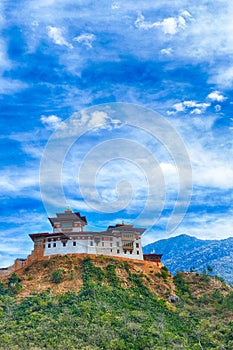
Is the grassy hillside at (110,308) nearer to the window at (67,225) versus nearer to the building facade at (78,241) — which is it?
the building facade at (78,241)

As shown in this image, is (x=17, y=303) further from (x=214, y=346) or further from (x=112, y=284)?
(x=214, y=346)

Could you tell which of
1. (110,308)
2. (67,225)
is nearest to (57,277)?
(110,308)

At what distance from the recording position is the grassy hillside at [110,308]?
48.8 m

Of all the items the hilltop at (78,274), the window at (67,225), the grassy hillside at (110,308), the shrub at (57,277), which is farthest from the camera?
the window at (67,225)

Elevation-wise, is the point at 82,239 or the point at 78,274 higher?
the point at 82,239

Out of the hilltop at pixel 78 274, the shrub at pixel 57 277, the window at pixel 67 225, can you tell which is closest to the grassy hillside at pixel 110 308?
the shrub at pixel 57 277

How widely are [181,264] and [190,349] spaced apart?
13609 centimetres

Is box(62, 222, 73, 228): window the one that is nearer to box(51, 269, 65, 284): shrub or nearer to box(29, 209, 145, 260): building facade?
box(29, 209, 145, 260): building facade

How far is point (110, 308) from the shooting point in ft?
182

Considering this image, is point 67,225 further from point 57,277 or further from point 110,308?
point 110,308

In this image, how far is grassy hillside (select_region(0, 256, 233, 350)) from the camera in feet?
160

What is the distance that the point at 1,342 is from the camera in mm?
46375

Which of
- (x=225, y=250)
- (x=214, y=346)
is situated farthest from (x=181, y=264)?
(x=214, y=346)

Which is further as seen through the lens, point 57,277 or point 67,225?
point 67,225
